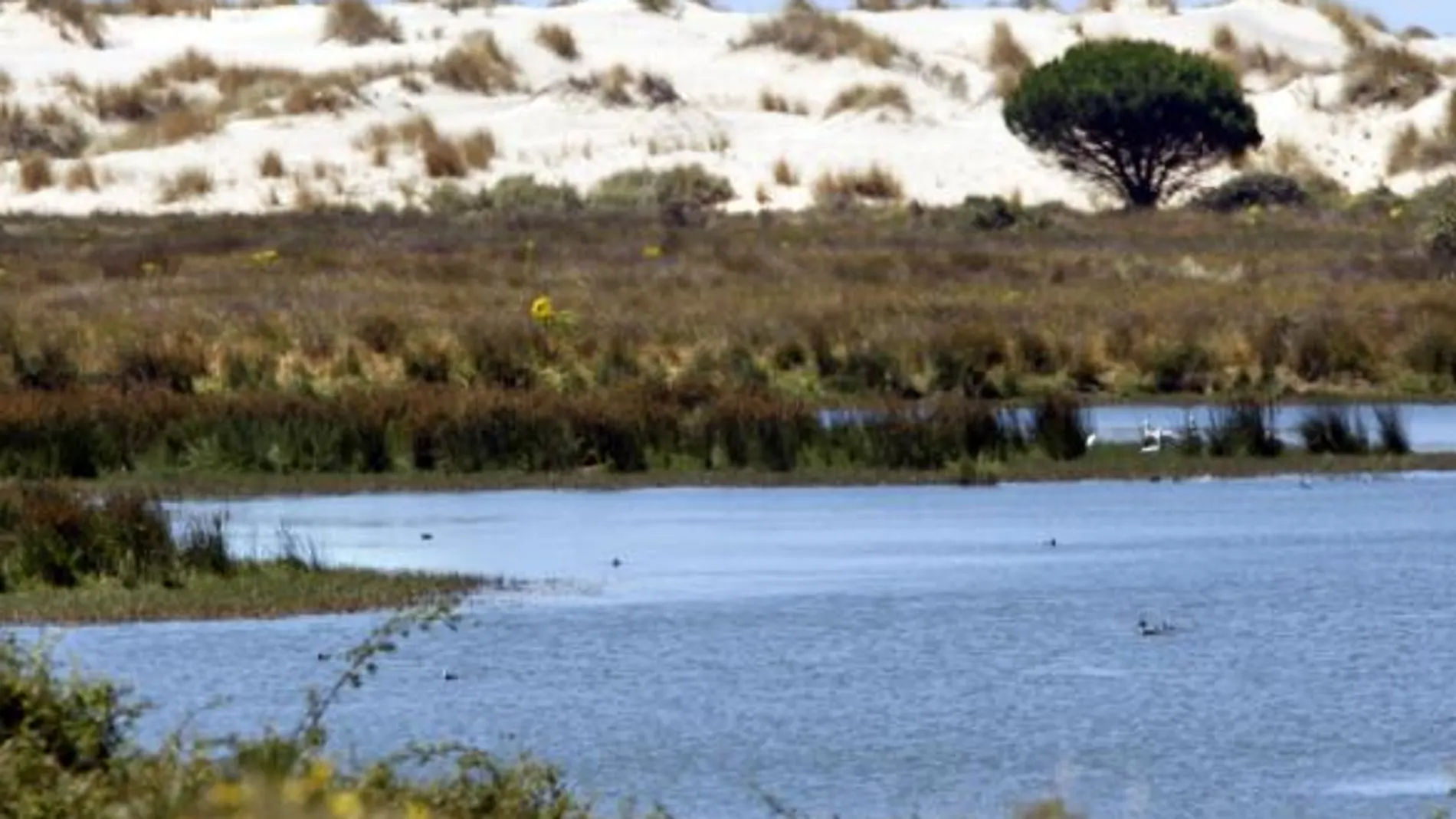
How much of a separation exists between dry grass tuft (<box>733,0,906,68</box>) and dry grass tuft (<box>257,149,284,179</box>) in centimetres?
1557

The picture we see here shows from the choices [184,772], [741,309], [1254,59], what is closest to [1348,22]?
[1254,59]

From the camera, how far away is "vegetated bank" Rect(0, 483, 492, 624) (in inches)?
811

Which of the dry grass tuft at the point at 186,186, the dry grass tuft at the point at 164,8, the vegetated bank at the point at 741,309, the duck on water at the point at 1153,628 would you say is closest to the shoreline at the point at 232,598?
the duck on water at the point at 1153,628

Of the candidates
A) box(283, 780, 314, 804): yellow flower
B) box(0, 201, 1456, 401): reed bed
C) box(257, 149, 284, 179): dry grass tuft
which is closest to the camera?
box(283, 780, 314, 804): yellow flower

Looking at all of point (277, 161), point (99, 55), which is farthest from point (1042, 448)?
point (99, 55)

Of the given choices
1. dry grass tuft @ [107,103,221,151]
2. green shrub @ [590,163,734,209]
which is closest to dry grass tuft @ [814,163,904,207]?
green shrub @ [590,163,734,209]

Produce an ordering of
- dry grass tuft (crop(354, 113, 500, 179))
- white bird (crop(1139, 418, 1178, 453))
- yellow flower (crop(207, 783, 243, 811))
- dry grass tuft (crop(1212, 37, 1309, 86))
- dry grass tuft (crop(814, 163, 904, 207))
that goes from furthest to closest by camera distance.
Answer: dry grass tuft (crop(1212, 37, 1309, 86))
dry grass tuft (crop(354, 113, 500, 179))
dry grass tuft (crop(814, 163, 904, 207))
white bird (crop(1139, 418, 1178, 453))
yellow flower (crop(207, 783, 243, 811))

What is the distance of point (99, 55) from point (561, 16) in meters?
10.5

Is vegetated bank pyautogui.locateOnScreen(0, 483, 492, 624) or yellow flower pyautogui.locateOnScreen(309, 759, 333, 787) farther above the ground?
vegetated bank pyautogui.locateOnScreen(0, 483, 492, 624)

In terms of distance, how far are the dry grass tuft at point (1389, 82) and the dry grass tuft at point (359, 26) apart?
21.1m

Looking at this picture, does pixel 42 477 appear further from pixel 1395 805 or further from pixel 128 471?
pixel 1395 805

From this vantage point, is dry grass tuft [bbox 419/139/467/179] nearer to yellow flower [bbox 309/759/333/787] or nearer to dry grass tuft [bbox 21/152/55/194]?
dry grass tuft [bbox 21/152/55/194]

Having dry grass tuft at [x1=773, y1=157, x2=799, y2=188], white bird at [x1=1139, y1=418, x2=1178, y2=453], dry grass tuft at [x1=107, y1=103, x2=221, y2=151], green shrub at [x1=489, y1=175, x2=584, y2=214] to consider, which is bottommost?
white bird at [x1=1139, y1=418, x2=1178, y2=453]

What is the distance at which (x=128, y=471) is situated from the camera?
2841 centimetres
